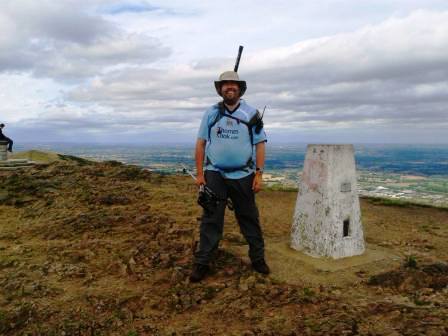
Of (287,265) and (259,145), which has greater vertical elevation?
(259,145)

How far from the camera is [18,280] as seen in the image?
194 inches

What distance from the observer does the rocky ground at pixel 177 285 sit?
12.7ft

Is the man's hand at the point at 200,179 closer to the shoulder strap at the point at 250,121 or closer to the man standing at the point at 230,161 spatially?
the man standing at the point at 230,161

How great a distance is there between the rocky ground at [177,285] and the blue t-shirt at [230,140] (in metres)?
1.36

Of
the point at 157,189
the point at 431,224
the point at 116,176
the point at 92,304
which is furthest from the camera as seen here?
the point at 116,176

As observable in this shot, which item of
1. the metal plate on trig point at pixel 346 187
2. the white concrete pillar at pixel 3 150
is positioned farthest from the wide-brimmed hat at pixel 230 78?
the white concrete pillar at pixel 3 150

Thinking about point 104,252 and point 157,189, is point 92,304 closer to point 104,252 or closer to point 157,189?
point 104,252

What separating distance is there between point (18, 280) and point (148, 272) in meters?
1.56

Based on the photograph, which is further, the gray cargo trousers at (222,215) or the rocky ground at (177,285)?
the gray cargo trousers at (222,215)

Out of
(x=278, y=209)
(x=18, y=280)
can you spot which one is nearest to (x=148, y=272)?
(x=18, y=280)

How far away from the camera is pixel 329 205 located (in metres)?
5.46

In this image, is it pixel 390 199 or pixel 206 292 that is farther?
pixel 390 199

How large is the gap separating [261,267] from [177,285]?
1068 millimetres

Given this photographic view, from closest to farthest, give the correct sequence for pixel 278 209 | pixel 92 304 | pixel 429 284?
pixel 92 304 < pixel 429 284 < pixel 278 209
